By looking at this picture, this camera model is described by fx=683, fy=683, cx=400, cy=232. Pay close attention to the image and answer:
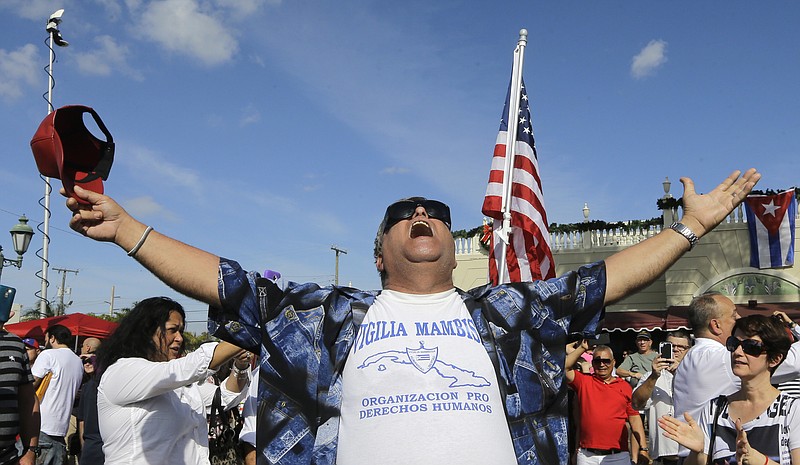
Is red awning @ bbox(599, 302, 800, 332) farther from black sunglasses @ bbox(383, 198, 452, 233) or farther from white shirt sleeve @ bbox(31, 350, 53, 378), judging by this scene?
black sunglasses @ bbox(383, 198, 452, 233)

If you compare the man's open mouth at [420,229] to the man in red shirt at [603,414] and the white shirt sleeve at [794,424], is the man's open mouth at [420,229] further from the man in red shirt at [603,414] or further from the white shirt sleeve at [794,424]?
the man in red shirt at [603,414]

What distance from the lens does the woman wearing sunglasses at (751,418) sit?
3494 mm

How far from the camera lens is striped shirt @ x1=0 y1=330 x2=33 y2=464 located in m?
4.11

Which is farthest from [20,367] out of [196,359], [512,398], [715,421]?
[715,421]

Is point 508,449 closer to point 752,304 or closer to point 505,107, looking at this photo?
point 505,107

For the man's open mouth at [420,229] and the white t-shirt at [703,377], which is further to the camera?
the white t-shirt at [703,377]

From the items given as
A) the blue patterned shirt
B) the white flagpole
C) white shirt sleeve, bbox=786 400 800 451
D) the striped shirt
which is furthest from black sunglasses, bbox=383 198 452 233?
the white flagpole

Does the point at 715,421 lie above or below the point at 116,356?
below

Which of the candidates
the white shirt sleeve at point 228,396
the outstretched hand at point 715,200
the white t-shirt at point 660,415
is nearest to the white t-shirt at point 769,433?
the outstretched hand at point 715,200

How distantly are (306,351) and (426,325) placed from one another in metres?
0.45

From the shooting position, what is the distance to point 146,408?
12.1 feet

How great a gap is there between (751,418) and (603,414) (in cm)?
342

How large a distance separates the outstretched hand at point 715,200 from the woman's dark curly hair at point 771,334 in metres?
1.48

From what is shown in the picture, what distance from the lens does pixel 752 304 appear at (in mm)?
15328
